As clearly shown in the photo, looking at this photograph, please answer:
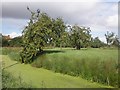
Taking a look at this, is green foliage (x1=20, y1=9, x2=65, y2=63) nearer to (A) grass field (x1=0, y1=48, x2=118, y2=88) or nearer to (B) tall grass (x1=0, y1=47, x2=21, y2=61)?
(B) tall grass (x1=0, y1=47, x2=21, y2=61)

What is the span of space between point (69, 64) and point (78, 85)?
11.7 ft

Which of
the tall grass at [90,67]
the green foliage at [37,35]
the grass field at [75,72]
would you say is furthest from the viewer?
the green foliage at [37,35]

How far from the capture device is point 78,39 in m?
42.0

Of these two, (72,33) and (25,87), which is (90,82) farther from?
(72,33)

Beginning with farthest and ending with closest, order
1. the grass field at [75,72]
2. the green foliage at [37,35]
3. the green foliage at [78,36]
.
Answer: the green foliage at [78,36] → the green foliage at [37,35] → the grass field at [75,72]

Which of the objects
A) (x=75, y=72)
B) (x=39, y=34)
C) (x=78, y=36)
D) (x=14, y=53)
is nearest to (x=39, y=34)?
(x=39, y=34)

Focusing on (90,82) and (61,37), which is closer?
(90,82)

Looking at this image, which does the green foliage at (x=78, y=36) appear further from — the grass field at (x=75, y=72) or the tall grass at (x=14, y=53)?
the grass field at (x=75, y=72)

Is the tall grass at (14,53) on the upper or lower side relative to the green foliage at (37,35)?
lower

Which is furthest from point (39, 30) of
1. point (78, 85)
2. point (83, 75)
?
point (78, 85)

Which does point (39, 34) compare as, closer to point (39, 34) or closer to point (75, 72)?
point (39, 34)

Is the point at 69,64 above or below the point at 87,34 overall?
below

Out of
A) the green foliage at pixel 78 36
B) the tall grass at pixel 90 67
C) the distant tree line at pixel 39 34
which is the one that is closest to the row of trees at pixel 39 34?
the distant tree line at pixel 39 34

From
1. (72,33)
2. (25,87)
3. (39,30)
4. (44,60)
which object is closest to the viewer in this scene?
(25,87)
